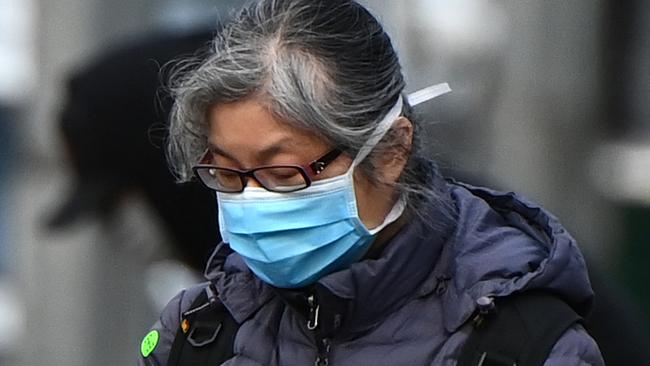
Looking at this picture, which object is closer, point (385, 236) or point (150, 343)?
point (385, 236)

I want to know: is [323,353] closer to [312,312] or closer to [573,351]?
[312,312]

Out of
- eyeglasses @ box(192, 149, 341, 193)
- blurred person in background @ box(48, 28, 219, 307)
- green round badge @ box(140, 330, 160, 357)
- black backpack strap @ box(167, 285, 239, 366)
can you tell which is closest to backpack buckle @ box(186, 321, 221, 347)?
black backpack strap @ box(167, 285, 239, 366)

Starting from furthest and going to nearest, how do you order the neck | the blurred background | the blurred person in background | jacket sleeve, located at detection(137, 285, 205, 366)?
the blurred person in background < the blurred background < jacket sleeve, located at detection(137, 285, 205, 366) < the neck

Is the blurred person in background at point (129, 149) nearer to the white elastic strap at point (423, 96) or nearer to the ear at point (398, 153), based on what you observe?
the white elastic strap at point (423, 96)

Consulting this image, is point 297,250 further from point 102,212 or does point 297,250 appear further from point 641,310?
point 102,212

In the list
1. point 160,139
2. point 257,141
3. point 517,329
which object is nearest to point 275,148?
point 257,141

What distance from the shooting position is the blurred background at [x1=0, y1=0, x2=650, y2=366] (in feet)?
12.6

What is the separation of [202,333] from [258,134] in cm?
36

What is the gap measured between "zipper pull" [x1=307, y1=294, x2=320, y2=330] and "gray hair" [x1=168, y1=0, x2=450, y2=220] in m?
0.21

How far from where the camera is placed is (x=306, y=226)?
7.38 ft

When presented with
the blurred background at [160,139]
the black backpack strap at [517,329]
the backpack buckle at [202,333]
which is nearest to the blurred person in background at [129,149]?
the blurred background at [160,139]

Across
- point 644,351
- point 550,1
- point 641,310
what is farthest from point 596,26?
point 644,351

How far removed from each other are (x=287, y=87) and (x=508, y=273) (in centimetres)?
42

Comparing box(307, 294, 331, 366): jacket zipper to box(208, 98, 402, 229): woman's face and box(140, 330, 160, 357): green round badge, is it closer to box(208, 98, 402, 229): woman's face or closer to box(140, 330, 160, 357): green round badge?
box(208, 98, 402, 229): woman's face
